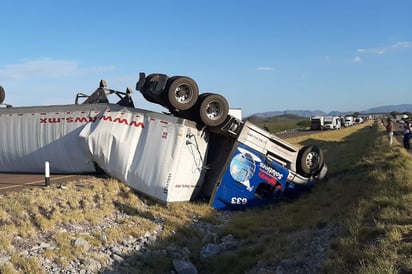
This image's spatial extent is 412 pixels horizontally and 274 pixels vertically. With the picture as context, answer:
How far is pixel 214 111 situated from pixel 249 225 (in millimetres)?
3273

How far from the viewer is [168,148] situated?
11.3m

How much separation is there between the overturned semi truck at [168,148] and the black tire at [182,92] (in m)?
0.03

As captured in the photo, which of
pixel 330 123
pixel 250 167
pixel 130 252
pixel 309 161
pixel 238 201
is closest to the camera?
pixel 130 252

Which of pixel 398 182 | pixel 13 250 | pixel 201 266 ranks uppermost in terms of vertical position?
Result: pixel 398 182

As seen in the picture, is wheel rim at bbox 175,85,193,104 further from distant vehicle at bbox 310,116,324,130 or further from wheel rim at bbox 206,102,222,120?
distant vehicle at bbox 310,116,324,130

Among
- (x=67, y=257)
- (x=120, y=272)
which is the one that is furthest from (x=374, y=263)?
(x=67, y=257)

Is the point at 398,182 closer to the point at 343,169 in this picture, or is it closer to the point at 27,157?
the point at 343,169

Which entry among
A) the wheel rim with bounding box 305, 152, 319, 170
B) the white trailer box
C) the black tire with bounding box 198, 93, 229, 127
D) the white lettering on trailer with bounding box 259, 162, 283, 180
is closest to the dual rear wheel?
the black tire with bounding box 198, 93, 229, 127

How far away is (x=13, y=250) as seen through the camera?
7.02 m

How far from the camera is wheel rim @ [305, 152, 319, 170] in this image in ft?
44.2

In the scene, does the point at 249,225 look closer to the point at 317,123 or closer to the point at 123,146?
the point at 123,146

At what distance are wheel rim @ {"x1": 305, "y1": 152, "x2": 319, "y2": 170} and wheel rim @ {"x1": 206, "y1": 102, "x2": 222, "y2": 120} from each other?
10.9 ft

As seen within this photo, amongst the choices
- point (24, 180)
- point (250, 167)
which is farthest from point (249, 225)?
point (24, 180)

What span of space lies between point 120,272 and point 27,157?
721 cm
